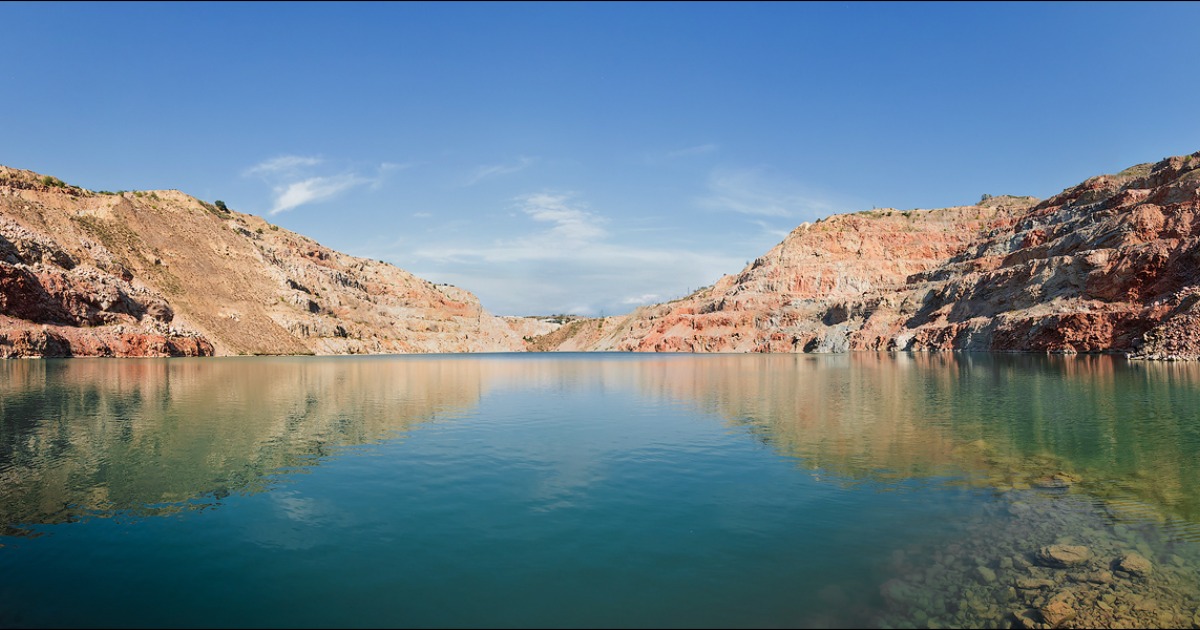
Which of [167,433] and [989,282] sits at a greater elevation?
[989,282]

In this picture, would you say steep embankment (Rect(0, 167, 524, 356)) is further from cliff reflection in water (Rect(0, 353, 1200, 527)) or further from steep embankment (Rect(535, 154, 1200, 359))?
steep embankment (Rect(535, 154, 1200, 359))

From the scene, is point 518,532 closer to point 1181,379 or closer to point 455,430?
point 455,430

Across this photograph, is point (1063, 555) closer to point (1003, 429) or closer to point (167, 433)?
point (1003, 429)

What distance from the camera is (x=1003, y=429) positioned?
25047 mm

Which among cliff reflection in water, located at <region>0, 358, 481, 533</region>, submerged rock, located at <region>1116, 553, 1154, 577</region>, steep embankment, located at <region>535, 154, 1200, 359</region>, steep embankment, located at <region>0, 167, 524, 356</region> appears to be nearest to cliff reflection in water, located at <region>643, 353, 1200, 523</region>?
submerged rock, located at <region>1116, 553, 1154, 577</region>

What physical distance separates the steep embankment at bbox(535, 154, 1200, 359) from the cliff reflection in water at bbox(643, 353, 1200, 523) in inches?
1707

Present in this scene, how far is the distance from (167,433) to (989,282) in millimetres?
127305

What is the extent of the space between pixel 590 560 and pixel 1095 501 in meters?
12.7

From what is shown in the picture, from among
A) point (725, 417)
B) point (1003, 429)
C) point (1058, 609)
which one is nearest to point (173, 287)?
point (725, 417)

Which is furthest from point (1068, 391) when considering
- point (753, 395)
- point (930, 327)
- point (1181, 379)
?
point (930, 327)

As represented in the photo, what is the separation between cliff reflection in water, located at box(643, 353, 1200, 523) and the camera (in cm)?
1730

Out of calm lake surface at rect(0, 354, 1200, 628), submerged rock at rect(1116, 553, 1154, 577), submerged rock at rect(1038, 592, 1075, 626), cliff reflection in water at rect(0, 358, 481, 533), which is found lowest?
submerged rock at rect(1038, 592, 1075, 626)

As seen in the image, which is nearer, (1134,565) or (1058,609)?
(1058,609)

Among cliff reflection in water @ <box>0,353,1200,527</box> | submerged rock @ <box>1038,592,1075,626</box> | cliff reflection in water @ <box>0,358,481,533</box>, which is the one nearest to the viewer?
submerged rock @ <box>1038,592,1075,626</box>
